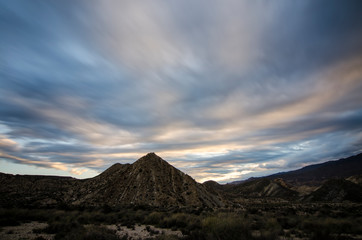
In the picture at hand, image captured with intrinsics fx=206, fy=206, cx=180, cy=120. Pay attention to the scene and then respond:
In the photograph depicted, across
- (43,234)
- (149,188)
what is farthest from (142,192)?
(43,234)

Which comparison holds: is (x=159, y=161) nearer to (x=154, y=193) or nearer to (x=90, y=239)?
(x=154, y=193)

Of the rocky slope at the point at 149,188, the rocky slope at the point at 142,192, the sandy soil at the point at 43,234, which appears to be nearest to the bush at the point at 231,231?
the sandy soil at the point at 43,234

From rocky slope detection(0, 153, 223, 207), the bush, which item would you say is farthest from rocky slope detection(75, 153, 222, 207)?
the bush

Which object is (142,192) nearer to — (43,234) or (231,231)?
(43,234)

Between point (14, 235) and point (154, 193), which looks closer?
point (14, 235)

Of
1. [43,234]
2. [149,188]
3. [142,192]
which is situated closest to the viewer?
[43,234]

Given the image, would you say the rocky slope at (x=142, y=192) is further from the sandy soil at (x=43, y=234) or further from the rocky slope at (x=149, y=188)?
the sandy soil at (x=43, y=234)

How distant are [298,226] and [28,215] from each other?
A: 2642cm

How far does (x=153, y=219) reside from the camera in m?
21.2

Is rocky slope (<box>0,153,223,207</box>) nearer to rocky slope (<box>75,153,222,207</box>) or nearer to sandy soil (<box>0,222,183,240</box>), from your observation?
rocky slope (<box>75,153,222,207</box>)

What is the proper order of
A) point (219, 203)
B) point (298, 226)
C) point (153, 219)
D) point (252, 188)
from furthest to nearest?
point (252, 188) < point (219, 203) < point (153, 219) < point (298, 226)

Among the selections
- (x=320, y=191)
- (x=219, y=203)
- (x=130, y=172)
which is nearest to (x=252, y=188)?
(x=320, y=191)

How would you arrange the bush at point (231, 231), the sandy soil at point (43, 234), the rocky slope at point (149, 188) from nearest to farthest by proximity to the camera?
the bush at point (231, 231) → the sandy soil at point (43, 234) → the rocky slope at point (149, 188)

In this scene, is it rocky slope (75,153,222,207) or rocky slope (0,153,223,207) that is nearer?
rocky slope (0,153,223,207)
